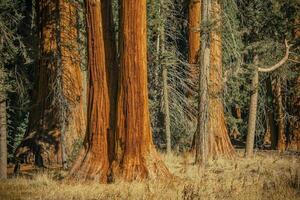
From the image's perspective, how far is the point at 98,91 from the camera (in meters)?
10.7

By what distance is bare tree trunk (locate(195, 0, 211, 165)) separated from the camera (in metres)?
13.2

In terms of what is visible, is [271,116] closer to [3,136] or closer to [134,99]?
[134,99]

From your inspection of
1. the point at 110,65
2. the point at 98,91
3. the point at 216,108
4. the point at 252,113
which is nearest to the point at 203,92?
the point at 216,108

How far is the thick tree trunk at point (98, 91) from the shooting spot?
10.7m

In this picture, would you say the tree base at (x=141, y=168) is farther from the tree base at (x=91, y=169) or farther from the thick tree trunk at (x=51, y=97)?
the thick tree trunk at (x=51, y=97)

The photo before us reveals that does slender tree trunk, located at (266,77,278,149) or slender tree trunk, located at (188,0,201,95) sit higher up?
slender tree trunk, located at (188,0,201,95)

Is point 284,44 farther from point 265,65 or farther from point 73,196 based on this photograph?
point 73,196

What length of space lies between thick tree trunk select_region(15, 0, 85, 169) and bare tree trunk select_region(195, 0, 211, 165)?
3849 millimetres

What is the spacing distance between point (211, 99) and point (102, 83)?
556 cm

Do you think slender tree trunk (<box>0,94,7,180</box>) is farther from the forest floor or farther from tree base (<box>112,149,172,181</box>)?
tree base (<box>112,149,172,181</box>)

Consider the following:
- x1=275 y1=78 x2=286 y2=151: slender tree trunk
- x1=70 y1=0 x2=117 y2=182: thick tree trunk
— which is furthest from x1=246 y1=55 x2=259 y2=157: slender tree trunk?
x1=70 y1=0 x2=117 y2=182: thick tree trunk

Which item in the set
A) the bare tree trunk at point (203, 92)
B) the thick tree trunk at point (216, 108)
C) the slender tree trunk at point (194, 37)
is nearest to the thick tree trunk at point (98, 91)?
the bare tree trunk at point (203, 92)

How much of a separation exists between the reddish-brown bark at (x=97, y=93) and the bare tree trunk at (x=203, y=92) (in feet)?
11.0

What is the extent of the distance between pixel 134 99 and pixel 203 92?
3715 millimetres
